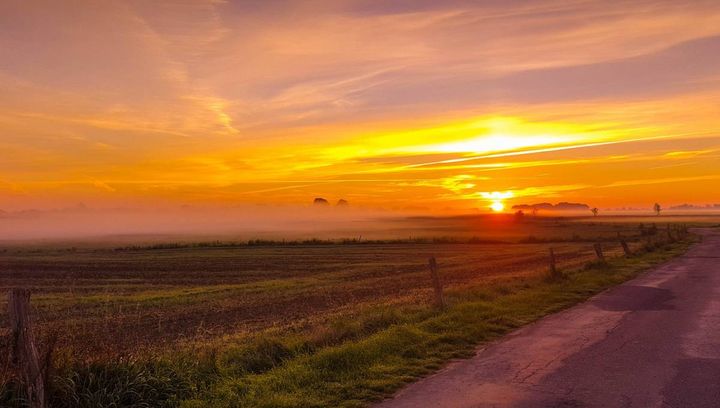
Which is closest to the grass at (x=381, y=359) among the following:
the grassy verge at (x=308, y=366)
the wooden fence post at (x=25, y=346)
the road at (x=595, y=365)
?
the grassy verge at (x=308, y=366)

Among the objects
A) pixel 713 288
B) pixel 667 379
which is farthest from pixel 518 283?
pixel 667 379

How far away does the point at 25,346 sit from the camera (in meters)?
7.66

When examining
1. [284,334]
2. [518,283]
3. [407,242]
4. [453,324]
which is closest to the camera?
[453,324]

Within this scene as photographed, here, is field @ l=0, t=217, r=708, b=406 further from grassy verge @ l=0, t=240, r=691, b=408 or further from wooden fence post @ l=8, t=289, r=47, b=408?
wooden fence post @ l=8, t=289, r=47, b=408

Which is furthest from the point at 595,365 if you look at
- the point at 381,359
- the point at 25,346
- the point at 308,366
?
the point at 25,346

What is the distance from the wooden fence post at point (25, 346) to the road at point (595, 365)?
490 cm

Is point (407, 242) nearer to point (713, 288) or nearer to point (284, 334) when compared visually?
point (713, 288)

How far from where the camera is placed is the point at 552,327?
14359 millimetres

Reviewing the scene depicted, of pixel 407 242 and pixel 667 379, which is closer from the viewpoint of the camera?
pixel 667 379

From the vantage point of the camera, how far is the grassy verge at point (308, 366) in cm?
847

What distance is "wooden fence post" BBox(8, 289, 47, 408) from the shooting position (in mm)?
7547

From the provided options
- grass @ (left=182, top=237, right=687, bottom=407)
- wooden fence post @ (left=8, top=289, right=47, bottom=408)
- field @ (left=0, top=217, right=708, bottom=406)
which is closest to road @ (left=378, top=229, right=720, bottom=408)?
grass @ (left=182, top=237, right=687, bottom=407)

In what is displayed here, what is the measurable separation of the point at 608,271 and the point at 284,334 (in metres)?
19.4

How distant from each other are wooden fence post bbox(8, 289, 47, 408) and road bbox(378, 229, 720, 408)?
16.1 feet
